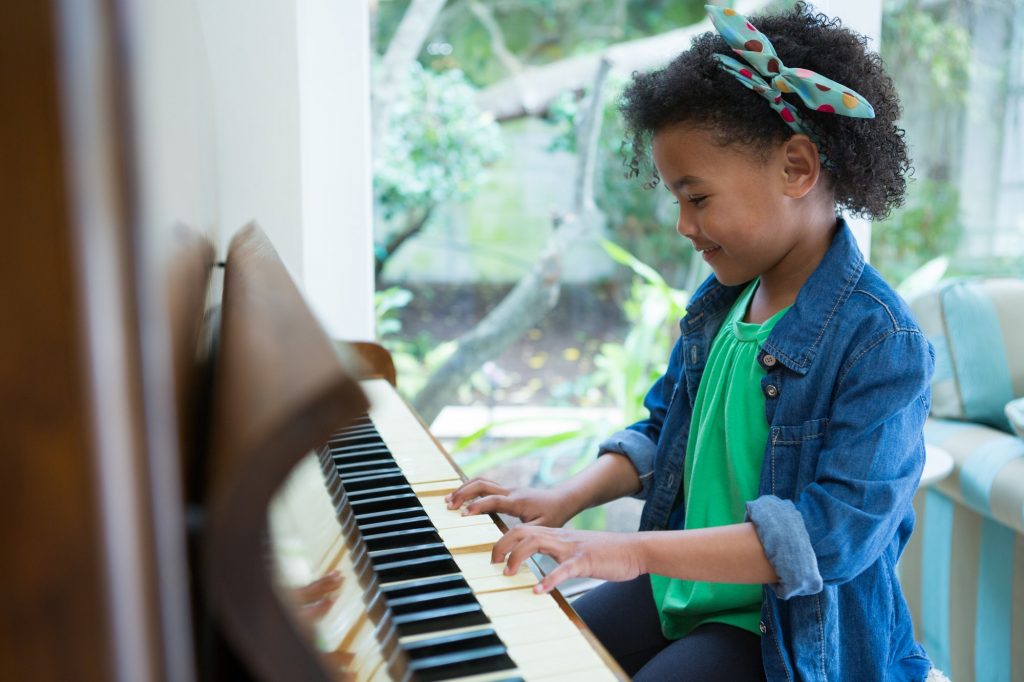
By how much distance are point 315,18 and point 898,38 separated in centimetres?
181

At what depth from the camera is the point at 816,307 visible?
1123 millimetres

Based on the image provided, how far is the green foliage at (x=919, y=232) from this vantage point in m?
2.86

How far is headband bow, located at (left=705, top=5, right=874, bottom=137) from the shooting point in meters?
1.09

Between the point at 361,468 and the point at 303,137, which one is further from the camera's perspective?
the point at 303,137

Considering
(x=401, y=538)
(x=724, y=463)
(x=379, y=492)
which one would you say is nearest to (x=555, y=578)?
(x=401, y=538)

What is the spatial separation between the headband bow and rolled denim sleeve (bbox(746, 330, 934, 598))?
11.8 inches

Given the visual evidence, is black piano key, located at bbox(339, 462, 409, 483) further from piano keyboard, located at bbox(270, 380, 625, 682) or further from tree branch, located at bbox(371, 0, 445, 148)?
tree branch, located at bbox(371, 0, 445, 148)

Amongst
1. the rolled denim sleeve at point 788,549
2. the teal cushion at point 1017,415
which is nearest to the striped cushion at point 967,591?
the teal cushion at point 1017,415

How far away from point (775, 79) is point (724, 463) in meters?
0.54

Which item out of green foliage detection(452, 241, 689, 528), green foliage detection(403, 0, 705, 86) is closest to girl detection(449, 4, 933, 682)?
green foliage detection(452, 241, 689, 528)

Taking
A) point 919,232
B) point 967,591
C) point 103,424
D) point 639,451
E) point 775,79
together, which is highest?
point 775,79

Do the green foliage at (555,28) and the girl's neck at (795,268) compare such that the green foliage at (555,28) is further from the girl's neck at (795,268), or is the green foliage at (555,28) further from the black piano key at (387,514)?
the black piano key at (387,514)

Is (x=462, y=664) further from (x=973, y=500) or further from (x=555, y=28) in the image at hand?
(x=555, y=28)

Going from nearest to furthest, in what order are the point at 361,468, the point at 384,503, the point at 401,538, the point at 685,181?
1. the point at 401,538
2. the point at 384,503
3. the point at 361,468
4. the point at 685,181
